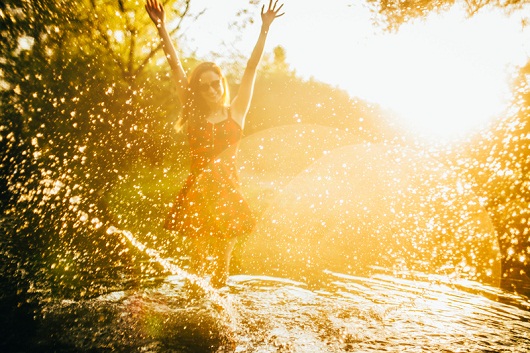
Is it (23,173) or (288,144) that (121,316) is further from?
(288,144)

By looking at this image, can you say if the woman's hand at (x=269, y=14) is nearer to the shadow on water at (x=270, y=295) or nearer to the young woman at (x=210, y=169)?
the young woman at (x=210, y=169)

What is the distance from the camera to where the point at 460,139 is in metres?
6.79

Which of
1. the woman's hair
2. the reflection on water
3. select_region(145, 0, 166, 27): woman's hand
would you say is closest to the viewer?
the reflection on water

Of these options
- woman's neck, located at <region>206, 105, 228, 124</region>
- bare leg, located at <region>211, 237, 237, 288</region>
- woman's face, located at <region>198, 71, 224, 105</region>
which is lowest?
bare leg, located at <region>211, 237, 237, 288</region>

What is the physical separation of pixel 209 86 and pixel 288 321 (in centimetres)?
220

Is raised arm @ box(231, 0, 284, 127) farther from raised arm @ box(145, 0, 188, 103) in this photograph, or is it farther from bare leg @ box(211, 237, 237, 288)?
bare leg @ box(211, 237, 237, 288)

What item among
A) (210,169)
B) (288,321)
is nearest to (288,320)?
(288,321)

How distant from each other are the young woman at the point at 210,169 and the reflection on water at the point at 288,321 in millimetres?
463

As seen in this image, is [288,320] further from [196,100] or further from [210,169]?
[196,100]

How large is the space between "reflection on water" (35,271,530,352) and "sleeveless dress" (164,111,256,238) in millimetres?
712

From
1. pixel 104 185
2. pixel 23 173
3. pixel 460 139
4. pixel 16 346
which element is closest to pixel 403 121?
pixel 460 139

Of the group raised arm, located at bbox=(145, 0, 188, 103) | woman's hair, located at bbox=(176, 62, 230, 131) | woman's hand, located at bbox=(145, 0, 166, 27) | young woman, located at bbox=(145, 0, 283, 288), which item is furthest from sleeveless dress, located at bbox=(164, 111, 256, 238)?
woman's hand, located at bbox=(145, 0, 166, 27)

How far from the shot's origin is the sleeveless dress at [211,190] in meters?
2.79

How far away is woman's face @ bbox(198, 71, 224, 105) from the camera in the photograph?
2.88m
